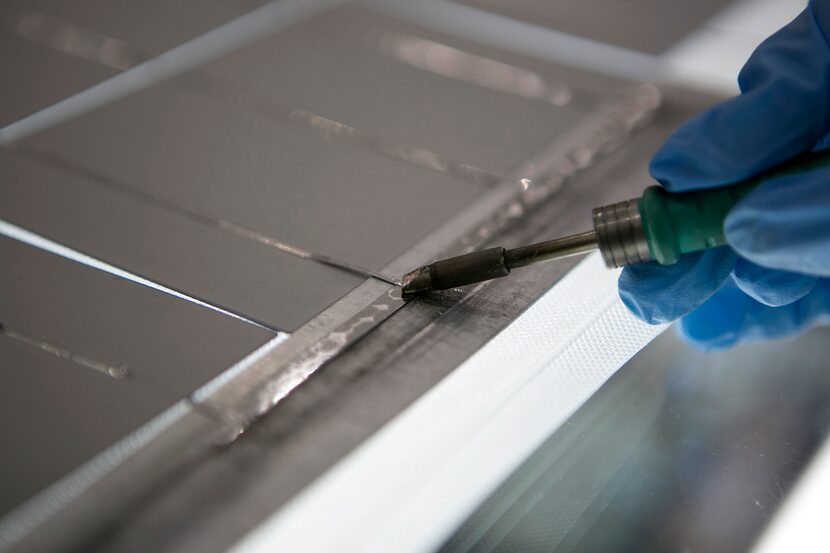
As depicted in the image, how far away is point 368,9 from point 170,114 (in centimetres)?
49

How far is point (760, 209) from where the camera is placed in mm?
977

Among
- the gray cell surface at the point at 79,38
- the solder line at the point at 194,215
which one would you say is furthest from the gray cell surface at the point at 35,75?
the solder line at the point at 194,215

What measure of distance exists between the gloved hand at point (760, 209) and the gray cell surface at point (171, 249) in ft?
1.24

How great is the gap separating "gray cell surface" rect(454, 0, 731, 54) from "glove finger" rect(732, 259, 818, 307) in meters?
0.72

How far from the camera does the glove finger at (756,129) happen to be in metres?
1.03

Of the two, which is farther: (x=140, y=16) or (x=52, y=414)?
(x=140, y=16)

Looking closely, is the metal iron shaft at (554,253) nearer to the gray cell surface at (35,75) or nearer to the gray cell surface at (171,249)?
the gray cell surface at (171,249)

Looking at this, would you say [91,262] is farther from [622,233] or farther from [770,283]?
[770,283]

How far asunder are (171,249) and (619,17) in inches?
41.0

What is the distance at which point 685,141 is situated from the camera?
3.43 ft

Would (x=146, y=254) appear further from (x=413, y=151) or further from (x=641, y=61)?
(x=641, y=61)

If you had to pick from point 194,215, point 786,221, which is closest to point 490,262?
point 786,221

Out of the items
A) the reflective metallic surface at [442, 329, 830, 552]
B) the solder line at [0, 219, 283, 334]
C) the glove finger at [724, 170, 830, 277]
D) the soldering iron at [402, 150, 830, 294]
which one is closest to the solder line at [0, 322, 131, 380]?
the solder line at [0, 219, 283, 334]

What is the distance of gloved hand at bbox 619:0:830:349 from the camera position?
0.99 meters
